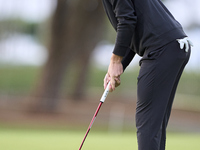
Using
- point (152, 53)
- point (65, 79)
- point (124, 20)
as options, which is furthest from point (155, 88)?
point (65, 79)

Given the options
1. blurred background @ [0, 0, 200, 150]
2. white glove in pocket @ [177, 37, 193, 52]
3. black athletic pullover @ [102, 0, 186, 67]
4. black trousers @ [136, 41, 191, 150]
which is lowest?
blurred background @ [0, 0, 200, 150]

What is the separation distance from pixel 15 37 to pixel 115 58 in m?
22.7

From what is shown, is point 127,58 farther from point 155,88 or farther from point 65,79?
point 65,79

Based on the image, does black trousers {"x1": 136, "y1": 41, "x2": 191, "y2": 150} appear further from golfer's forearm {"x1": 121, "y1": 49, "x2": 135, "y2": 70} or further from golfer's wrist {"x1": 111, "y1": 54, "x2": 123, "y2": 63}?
golfer's forearm {"x1": 121, "y1": 49, "x2": 135, "y2": 70}

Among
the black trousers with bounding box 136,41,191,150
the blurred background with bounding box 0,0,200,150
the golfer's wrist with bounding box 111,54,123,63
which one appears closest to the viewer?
the black trousers with bounding box 136,41,191,150

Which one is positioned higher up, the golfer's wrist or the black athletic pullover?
the black athletic pullover

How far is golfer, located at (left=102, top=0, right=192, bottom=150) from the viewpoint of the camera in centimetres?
320

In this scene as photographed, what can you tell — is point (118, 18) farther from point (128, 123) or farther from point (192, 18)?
point (192, 18)

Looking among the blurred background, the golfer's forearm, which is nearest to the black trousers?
the golfer's forearm

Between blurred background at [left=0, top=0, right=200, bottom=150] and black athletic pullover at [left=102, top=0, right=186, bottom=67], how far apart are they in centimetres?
1090

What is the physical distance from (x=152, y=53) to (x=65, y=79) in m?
15.8

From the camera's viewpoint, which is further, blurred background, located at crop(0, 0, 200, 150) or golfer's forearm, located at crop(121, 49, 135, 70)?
blurred background, located at crop(0, 0, 200, 150)

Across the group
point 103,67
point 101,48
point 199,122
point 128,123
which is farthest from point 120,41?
point 103,67

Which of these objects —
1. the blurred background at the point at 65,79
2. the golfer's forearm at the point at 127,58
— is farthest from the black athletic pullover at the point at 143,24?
→ the blurred background at the point at 65,79
